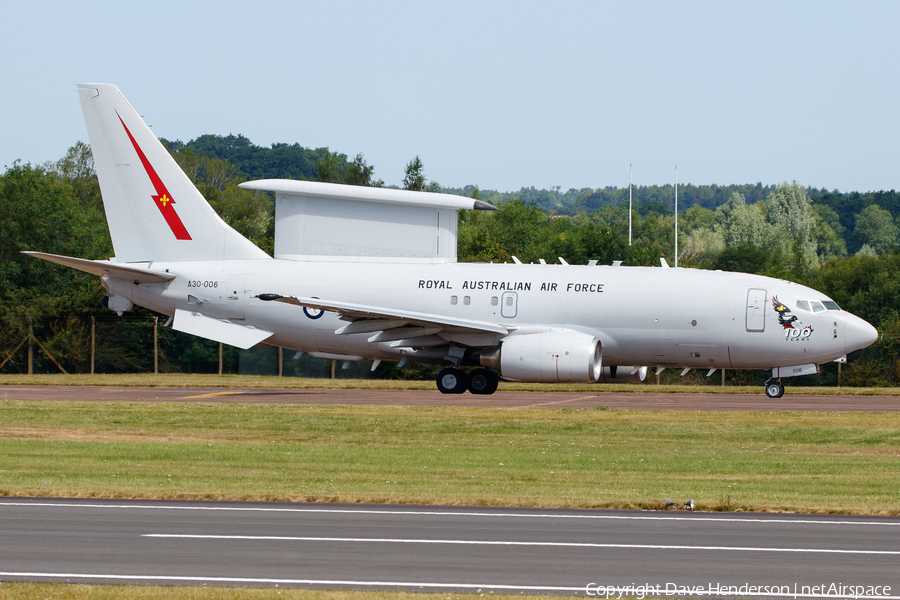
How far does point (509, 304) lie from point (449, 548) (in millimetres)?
21026

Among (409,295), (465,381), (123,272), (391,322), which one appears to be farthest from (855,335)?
(123,272)

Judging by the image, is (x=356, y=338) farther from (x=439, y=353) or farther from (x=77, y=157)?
(x=77, y=157)

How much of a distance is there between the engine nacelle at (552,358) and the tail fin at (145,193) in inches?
380

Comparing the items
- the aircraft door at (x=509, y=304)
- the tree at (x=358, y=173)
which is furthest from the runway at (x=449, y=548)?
the tree at (x=358, y=173)

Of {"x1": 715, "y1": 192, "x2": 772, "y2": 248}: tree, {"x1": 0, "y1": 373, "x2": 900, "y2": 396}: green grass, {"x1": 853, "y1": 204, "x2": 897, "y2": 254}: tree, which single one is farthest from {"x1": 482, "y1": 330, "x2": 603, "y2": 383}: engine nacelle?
{"x1": 853, "y1": 204, "x2": 897, "y2": 254}: tree

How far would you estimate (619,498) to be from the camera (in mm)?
14141

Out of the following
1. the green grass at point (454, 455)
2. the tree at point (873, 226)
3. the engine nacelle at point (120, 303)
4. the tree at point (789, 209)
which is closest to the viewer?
the green grass at point (454, 455)

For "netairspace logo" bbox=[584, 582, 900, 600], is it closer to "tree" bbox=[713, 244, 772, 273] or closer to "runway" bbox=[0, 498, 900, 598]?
"runway" bbox=[0, 498, 900, 598]

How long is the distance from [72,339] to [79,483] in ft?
107

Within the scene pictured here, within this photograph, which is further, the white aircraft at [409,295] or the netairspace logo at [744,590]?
the white aircraft at [409,295]

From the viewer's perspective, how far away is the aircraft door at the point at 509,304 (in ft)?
103

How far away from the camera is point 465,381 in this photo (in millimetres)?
32375

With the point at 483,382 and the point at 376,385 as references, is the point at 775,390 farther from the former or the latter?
the point at 376,385

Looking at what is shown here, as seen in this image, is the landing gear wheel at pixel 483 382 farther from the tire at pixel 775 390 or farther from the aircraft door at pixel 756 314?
the tire at pixel 775 390
